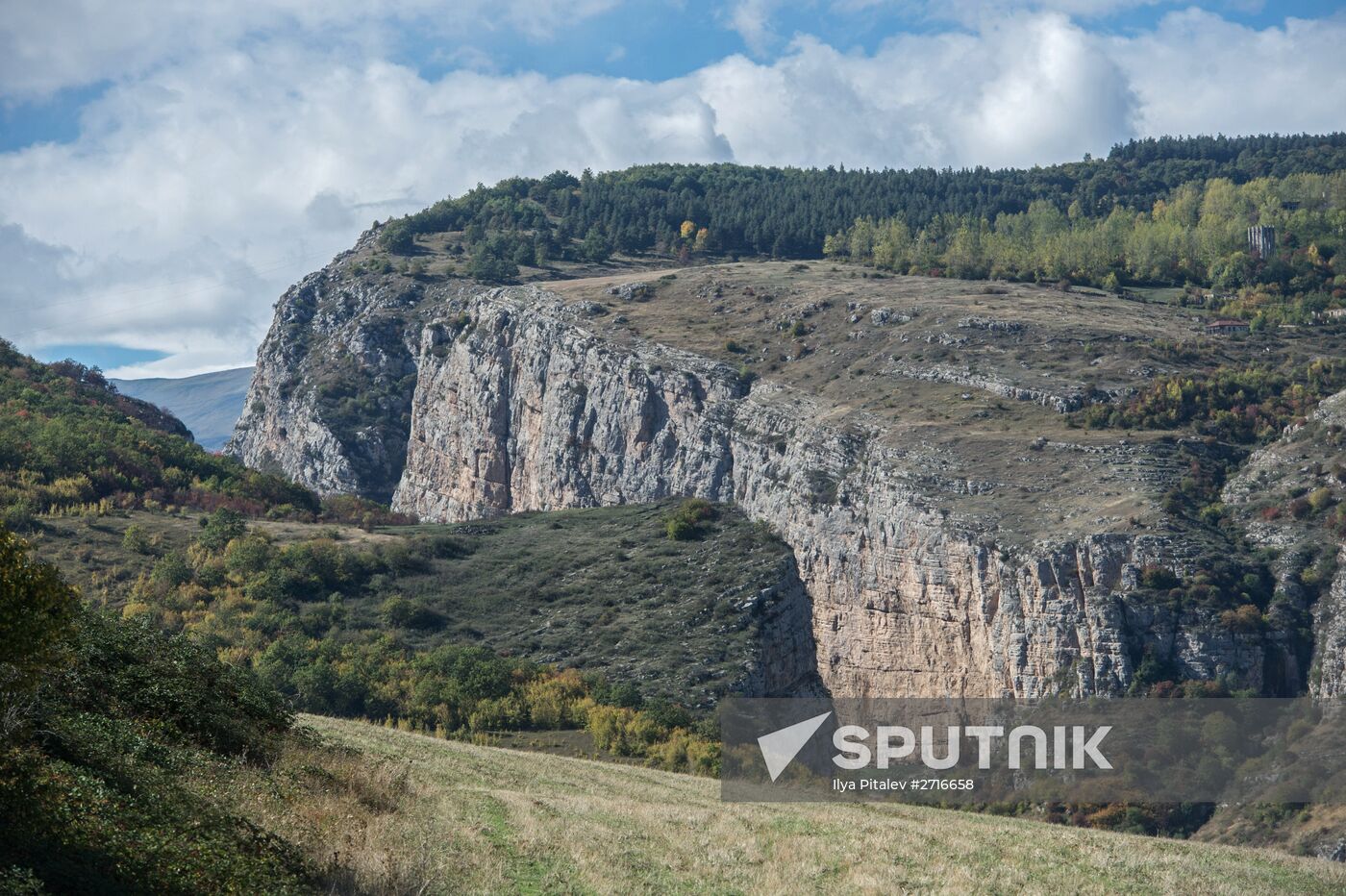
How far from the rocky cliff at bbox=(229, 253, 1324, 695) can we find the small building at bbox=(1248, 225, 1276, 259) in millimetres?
62094

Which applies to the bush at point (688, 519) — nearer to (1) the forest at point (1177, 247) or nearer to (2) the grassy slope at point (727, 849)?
(1) the forest at point (1177, 247)

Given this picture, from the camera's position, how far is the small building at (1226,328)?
118 meters

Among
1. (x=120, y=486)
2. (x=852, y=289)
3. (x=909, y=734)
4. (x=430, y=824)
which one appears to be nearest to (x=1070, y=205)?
(x=852, y=289)

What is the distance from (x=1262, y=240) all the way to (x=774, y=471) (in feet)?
243

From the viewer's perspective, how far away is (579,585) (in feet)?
327

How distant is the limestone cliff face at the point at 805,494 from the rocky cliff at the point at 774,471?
0.58ft

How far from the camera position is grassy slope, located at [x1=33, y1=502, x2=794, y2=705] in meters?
85.1

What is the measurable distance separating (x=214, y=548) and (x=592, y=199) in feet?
363

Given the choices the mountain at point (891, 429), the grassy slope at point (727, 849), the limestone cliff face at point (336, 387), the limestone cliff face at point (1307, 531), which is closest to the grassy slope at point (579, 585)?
the mountain at point (891, 429)

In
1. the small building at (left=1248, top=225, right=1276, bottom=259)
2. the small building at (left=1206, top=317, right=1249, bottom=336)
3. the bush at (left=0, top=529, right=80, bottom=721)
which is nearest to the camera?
the bush at (left=0, top=529, right=80, bottom=721)

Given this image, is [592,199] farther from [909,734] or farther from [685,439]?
[909,734]

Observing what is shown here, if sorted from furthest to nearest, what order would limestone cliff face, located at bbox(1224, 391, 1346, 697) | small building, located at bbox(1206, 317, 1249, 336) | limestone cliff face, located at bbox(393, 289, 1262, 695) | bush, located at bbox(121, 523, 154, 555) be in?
1. small building, located at bbox(1206, 317, 1249, 336)
2. bush, located at bbox(121, 523, 154, 555)
3. limestone cliff face, located at bbox(393, 289, 1262, 695)
4. limestone cliff face, located at bbox(1224, 391, 1346, 697)

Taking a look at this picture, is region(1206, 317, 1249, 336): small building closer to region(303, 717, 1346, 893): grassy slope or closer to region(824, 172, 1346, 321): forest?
region(824, 172, 1346, 321): forest

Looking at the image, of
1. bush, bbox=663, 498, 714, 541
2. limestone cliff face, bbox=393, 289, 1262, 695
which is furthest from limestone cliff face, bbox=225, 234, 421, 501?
bush, bbox=663, 498, 714, 541
